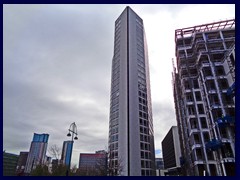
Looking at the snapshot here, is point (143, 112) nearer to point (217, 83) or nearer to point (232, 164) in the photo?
point (217, 83)

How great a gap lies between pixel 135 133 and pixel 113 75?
1052 inches

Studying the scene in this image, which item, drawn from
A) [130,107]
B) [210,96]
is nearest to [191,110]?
[210,96]

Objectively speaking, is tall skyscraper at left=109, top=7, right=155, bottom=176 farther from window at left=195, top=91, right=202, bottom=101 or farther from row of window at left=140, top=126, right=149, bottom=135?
window at left=195, top=91, right=202, bottom=101

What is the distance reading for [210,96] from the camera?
1417 inches

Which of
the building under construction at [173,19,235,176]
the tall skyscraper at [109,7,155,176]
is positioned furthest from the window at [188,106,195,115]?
the tall skyscraper at [109,7,155,176]

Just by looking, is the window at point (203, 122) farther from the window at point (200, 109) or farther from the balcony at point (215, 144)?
the balcony at point (215, 144)

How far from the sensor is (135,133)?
50.8 meters

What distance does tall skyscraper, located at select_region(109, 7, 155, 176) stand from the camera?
157 feet

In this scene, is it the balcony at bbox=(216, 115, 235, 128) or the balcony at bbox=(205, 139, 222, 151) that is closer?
the balcony at bbox=(205, 139, 222, 151)

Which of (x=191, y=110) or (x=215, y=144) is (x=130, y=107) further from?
(x=215, y=144)

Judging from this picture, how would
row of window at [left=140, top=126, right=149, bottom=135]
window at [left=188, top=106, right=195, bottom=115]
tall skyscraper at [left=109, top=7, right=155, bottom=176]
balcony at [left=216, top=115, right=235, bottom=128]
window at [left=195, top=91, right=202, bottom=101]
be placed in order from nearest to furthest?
balcony at [left=216, top=115, right=235, bottom=128], window at [left=188, top=106, right=195, bottom=115], window at [left=195, top=91, right=202, bottom=101], tall skyscraper at [left=109, top=7, right=155, bottom=176], row of window at [left=140, top=126, right=149, bottom=135]

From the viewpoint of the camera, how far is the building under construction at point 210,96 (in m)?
30.8

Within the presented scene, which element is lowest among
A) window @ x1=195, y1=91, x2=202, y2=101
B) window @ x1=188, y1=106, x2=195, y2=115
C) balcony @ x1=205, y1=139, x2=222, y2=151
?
balcony @ x1=205, y1=139, x2=222, y2=151

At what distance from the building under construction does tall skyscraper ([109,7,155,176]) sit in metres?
12.9
